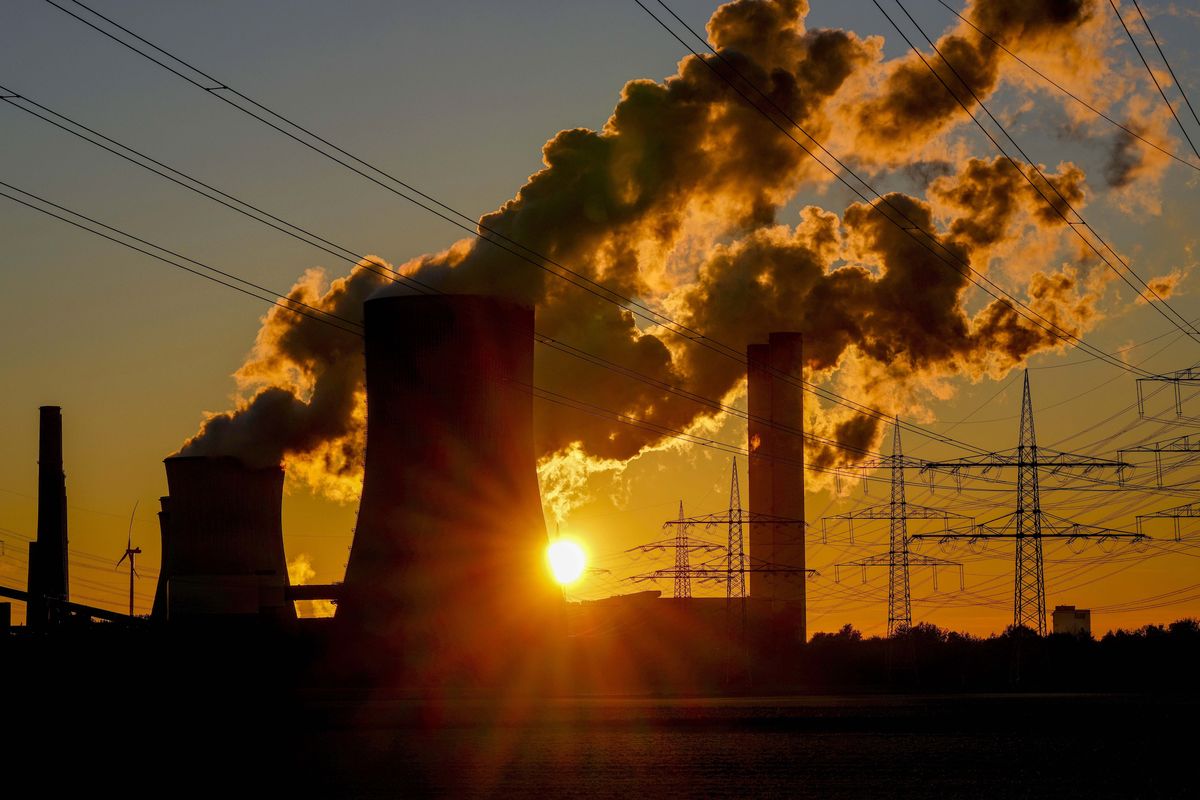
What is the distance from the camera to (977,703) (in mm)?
30531

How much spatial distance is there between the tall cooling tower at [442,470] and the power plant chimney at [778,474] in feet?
51.6

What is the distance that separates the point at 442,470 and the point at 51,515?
2139 cm

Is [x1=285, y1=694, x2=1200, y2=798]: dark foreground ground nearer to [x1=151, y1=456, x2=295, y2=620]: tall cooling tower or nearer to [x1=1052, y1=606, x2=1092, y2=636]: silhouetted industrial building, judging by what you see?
[x1=151, y1=456, x2=295, y2=620]: tall cooling tower

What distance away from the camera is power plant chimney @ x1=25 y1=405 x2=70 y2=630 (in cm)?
5128

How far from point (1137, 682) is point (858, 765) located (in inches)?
1067

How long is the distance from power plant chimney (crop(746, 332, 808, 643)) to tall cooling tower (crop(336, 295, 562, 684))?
1574 centimetres

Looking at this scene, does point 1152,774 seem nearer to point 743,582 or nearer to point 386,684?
point 386,684

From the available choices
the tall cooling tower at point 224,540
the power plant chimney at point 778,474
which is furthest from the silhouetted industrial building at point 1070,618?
the tall cooling tower at point 224,540

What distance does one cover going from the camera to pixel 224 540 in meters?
46.6

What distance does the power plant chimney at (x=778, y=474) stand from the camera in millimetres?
51906

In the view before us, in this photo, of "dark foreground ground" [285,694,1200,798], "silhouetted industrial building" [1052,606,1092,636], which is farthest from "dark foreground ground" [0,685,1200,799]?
"silhouetted industrial building" [1052,606,1092,636]

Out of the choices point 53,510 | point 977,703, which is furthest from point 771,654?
point 53,510

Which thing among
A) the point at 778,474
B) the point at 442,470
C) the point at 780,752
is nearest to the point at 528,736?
the point at 780,752

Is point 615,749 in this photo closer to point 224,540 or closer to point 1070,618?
point 224,540
